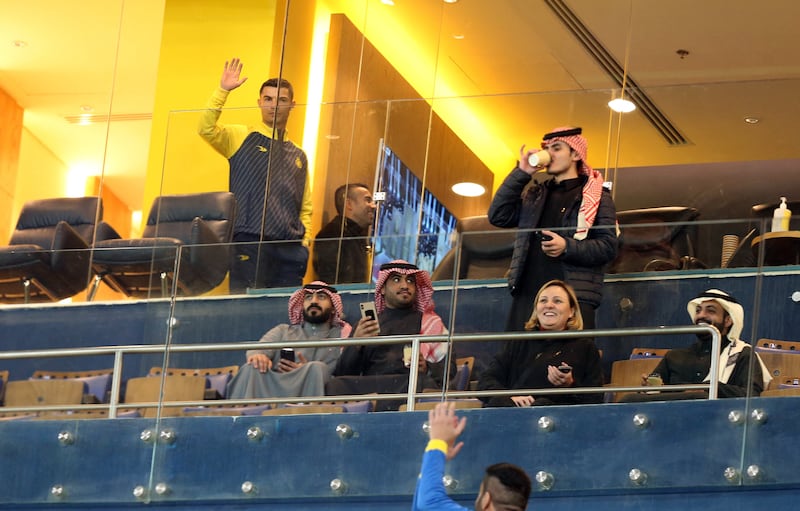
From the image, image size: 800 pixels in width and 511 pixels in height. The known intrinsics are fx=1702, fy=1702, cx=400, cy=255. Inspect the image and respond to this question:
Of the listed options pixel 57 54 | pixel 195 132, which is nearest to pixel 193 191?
pixel 195 132

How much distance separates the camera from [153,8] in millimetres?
14016

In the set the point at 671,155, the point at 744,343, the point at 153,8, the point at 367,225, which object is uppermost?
the point at 153,8

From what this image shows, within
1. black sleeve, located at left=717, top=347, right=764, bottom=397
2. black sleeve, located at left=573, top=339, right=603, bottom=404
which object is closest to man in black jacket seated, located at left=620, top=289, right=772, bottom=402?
black sleeve, located at left=717, top=347, right=764, bottom=397

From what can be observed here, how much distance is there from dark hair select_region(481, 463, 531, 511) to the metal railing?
1908mm

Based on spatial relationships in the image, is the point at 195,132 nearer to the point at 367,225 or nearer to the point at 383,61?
the point at 367,225

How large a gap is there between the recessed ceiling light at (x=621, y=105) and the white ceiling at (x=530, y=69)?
67 millimetres

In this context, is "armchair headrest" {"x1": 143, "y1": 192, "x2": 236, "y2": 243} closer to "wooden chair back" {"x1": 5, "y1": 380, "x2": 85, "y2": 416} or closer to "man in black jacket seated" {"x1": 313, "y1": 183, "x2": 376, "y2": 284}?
"man in black jacket seated" {"x1": 313, "y1": 183, "x2": 376, "y2": 284}

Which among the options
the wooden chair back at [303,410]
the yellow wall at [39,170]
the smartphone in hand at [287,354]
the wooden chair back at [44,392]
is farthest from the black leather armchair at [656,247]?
the yellow wall at [39,170]

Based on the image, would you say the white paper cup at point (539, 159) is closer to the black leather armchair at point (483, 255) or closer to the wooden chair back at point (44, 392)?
the black leather armchair at point (483, 255)

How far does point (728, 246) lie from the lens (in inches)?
280

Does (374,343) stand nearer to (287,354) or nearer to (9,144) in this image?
(287,354)

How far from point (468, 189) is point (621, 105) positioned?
3.43 ft

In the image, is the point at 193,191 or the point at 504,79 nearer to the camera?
the point at 193,191

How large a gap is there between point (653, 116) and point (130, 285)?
330cm
